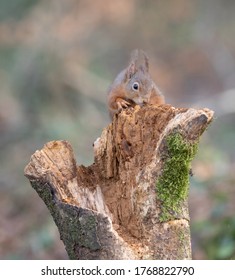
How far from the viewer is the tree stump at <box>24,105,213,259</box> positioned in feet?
9.48

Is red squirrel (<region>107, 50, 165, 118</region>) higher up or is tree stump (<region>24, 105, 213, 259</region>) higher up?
red squirrel (<region>107, 50, 165, 118</region>)

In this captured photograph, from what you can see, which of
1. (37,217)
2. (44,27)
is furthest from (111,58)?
(37,217)

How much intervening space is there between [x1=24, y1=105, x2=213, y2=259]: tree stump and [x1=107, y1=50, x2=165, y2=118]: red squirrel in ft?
2.37

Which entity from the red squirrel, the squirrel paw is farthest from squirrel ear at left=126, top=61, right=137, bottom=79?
the squirrel paw

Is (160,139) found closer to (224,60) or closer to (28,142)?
(28,142)

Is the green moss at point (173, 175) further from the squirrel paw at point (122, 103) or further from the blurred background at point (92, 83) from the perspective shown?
the blurred background at point (92, 83)

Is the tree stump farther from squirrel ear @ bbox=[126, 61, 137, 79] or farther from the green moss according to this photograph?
squirrel ear @ bbox=[126, 61, 137, 79]

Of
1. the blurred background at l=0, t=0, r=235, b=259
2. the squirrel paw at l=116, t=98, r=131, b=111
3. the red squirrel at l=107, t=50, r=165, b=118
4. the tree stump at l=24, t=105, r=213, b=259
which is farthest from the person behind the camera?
the blurred background at l=0, t=0, r=235, b=259

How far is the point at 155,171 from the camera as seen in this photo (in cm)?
297

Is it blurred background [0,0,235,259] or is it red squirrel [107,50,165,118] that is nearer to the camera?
red squirrel [107,50,165,118]

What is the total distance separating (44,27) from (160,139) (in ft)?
24.3

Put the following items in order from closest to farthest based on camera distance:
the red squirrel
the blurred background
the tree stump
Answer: the tree stump, the red squirrel, the blurred background

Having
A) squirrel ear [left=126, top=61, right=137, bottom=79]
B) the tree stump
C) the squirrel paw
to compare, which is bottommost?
the tree stump
